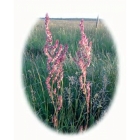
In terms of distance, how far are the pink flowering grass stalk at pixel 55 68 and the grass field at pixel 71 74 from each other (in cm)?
2

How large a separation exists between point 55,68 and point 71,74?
66 millimetres

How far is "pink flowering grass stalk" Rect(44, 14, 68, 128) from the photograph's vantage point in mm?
846

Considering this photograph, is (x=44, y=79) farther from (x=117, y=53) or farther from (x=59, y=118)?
(x=117, y=53)

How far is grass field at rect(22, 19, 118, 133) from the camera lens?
2.85ft

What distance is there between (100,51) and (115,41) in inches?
2.7

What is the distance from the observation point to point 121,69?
917mm

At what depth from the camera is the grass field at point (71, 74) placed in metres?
0.87

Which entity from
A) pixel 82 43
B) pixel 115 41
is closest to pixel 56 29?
pixel 82 43

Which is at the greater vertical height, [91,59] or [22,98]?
[91,59]

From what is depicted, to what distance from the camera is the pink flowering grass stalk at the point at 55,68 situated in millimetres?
846

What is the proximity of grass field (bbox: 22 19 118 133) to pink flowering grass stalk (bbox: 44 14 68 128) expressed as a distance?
0.02 m

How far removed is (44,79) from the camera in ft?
2.88

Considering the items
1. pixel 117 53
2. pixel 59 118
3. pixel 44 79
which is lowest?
pixel 59 118

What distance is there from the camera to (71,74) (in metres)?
0.88
